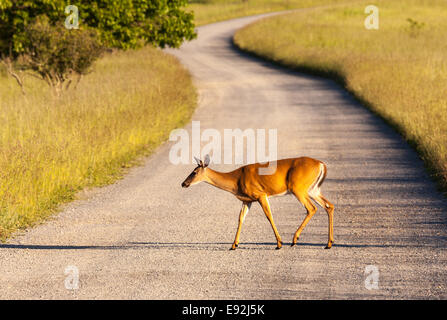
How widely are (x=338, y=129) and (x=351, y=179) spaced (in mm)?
6502

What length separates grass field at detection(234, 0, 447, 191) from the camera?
54.9 feet

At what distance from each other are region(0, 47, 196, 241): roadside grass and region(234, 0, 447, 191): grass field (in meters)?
5.88

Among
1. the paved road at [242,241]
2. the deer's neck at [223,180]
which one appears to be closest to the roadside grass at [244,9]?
the paved road at [242,241]

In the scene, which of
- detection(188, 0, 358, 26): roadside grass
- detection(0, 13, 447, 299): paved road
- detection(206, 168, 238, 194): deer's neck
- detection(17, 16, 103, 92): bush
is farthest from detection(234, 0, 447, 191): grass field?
detection(188, 0, 358, 26): roadside grass

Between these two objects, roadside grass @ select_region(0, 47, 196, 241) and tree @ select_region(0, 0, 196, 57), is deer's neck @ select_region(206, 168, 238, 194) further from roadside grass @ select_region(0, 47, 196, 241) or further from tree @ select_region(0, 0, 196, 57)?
tree @ select_region(0, 0, 196, 57)

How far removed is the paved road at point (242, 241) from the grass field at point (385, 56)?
2.81 feet

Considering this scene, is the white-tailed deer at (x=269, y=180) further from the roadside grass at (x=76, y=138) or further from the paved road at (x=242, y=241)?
the roadside grass at (x=76, y=138)

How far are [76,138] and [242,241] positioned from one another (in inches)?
232

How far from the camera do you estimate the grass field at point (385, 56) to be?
54.9 ft

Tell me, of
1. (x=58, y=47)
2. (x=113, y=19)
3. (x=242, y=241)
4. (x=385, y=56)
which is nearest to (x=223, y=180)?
(x=242, y=241)

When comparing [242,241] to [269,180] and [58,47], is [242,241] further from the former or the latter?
[58,47]

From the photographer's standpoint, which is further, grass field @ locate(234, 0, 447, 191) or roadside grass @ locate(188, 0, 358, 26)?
roadside grass @ locate(188, 0, 358, 26)

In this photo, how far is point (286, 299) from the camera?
6.45 meters
